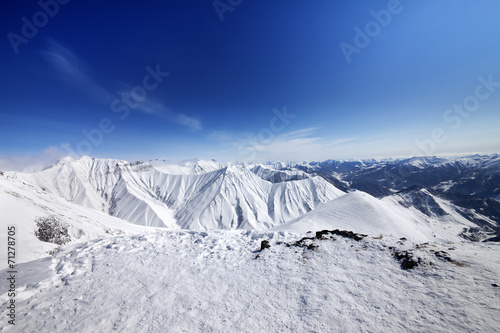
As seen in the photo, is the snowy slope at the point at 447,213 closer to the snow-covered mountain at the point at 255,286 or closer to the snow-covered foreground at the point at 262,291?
the snow-covered mountain at the point at 255,286

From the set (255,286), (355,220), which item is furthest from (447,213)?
(255,286)

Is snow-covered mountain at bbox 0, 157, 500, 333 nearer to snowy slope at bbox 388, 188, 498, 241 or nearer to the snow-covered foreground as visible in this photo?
the snow-covered foreground

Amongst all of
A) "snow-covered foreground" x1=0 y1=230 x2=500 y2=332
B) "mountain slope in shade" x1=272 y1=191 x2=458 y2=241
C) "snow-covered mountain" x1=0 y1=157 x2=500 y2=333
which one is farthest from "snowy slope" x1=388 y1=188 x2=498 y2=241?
"snow-covered foreground" x1=0 y1=230 x2=500 y2=332

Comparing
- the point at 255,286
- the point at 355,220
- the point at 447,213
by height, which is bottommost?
the point at 447,213

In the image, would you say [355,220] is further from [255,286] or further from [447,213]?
[447,213]

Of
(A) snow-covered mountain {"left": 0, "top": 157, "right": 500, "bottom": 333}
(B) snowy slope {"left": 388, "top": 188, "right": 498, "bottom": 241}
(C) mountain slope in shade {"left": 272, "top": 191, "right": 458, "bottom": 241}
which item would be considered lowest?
(B) snowy slope {"left": 388, "top": 188, "right": 498, "bottom": 241}

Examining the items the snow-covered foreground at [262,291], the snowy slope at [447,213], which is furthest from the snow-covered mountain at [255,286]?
the snowy slope at [447,213]

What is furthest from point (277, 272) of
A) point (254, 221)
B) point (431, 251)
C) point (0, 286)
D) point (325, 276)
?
point (254, 221)

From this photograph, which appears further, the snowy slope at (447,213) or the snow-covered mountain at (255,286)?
the snowy slope at (447,213)

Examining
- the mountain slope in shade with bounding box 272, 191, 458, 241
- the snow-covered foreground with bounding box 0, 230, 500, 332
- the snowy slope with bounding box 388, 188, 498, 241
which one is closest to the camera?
the snow-covered foreground with bounding box 0, 230, 500, 332

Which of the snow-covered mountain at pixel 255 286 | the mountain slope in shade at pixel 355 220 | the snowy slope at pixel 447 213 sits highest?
the snow-covered mountain at pixel 255 286
